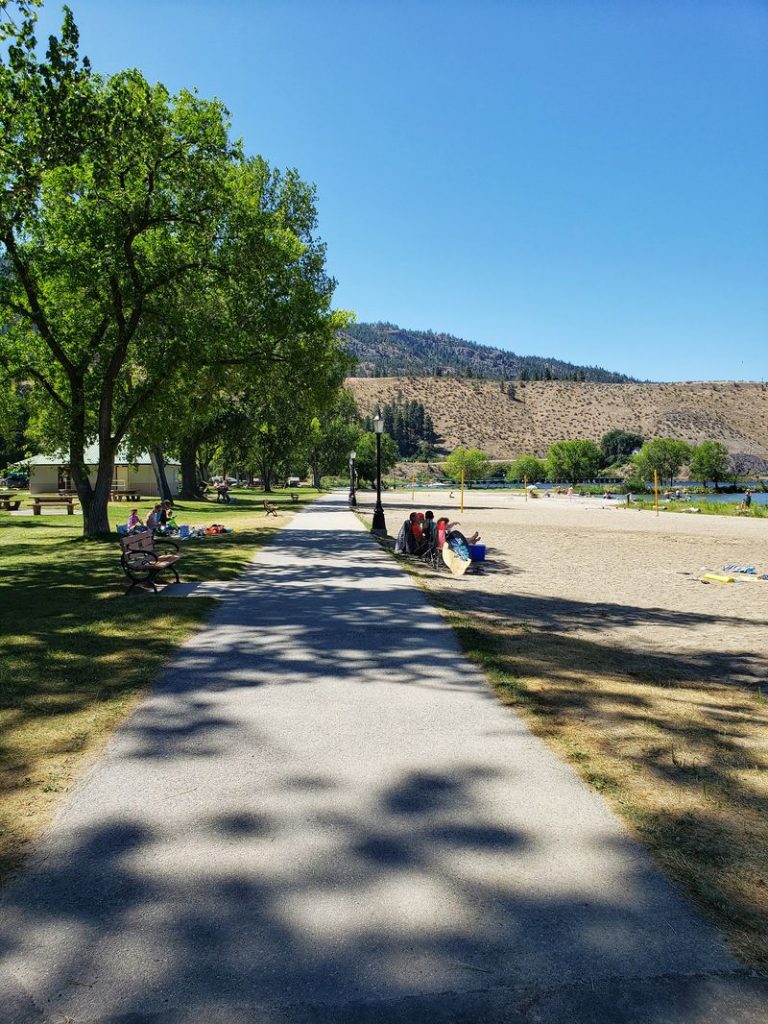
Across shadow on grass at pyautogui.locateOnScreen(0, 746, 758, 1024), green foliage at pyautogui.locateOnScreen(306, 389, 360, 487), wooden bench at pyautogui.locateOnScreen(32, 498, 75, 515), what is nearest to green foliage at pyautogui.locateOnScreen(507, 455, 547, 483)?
green foliage at pyautogui.locateOnScreen(306, 389, 360, 487)

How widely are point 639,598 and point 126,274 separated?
14201 mm

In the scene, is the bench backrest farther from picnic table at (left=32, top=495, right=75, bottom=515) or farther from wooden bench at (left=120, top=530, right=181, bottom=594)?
picnic table at (left=32, top=495, right=75, bottom=515)

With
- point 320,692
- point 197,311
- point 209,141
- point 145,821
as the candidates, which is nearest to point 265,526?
point 197,311

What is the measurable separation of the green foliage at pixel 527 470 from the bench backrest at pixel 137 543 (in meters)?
122

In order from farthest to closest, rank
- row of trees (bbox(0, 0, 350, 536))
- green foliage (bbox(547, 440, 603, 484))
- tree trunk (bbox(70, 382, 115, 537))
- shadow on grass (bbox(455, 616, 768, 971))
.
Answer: green foliage (bbox(547, 440, 603, 484)), tree trunk (bbox(70, 382, 115, 537)), row of trees (bbox(0, 0, 350, 536)), shadow on grass (bbox(455, 616, 768, 971))

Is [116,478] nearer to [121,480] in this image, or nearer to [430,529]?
[121,480]

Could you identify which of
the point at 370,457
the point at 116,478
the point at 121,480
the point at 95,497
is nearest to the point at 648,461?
the point at 370,457

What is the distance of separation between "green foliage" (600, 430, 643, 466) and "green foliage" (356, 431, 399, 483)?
80.8m

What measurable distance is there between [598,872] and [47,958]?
2.19 metres

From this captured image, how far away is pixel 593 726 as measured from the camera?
4.91m

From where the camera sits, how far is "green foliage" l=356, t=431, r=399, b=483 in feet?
296

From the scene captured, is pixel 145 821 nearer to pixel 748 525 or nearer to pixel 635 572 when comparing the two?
pixel 635 572

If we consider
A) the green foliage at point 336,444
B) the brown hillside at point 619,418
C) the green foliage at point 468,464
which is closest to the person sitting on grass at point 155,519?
the green foliage at point 336,444

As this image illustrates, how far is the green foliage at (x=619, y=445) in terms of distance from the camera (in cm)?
16421
